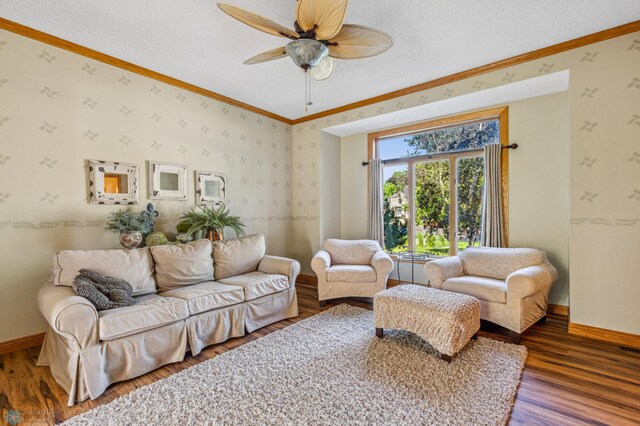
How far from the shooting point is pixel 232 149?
13.9 feet

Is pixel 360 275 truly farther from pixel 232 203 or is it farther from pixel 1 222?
pixel 1 222

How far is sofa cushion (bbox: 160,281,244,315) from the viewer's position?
8.31 feet

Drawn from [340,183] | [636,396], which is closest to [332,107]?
[340,183]

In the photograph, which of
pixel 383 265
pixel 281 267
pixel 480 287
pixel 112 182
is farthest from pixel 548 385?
pixel 112 182

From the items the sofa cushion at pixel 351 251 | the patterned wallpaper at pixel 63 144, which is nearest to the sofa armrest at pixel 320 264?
the sofa cushion at pixel 351 251

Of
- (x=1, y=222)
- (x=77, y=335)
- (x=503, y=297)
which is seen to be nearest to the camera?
(x=77, y=335)

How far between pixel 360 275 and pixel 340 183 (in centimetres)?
208

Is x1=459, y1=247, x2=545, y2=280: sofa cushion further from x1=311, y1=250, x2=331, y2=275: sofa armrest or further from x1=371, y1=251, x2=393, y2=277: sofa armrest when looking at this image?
x1=311, y1=250, x2=331, y2=275: sofa armrest

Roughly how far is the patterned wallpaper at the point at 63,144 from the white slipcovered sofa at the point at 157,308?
515 mm

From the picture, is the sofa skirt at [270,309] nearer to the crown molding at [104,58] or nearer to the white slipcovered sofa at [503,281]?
the white slipcovered sofa at [503,281]

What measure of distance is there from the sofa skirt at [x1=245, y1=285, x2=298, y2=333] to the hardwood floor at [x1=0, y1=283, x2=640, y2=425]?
249mm

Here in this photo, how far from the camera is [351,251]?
4.08 metres

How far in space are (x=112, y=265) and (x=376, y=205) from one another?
11.3ft

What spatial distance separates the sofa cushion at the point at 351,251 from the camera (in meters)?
4.02
